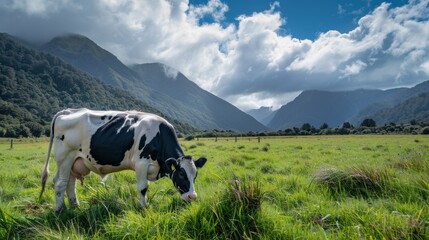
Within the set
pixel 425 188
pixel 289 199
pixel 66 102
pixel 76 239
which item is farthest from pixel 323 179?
pixel 66 102

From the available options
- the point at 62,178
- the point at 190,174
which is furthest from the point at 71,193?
the point at 190,174

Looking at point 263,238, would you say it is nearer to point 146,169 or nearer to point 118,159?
point 146,169

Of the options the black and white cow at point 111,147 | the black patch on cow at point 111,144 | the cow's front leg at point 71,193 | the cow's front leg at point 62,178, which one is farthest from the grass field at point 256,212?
the black patch on cow at point 111,144

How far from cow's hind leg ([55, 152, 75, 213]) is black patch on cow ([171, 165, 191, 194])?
2.42 metres

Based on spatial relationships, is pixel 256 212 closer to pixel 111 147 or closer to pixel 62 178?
pixel 111 147

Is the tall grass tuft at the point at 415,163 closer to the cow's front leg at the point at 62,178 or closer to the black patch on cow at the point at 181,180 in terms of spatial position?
the black patch on cow at the point at 181,180

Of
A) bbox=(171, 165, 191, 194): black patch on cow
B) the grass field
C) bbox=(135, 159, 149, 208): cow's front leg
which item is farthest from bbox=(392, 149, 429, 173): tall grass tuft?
bbox=(135, 159, 149, 208): cow's front leg

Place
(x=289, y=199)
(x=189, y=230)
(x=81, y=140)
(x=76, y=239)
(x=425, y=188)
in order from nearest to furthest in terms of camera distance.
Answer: (x=76, y=239)
(x=189, y=230)
(x=425, y=188)
(x=289, y=199)
(x=81, y=140)

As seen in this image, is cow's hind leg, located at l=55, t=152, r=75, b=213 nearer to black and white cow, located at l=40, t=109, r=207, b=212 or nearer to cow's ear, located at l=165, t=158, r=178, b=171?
black and white cow, located at l=40, t=109, r=207, b=212

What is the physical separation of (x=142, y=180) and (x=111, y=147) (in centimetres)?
104

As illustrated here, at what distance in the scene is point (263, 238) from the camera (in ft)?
12.8

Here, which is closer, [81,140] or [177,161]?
[177,161]

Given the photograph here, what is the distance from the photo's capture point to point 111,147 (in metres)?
6.56

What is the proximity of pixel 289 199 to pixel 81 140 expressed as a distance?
468cm
